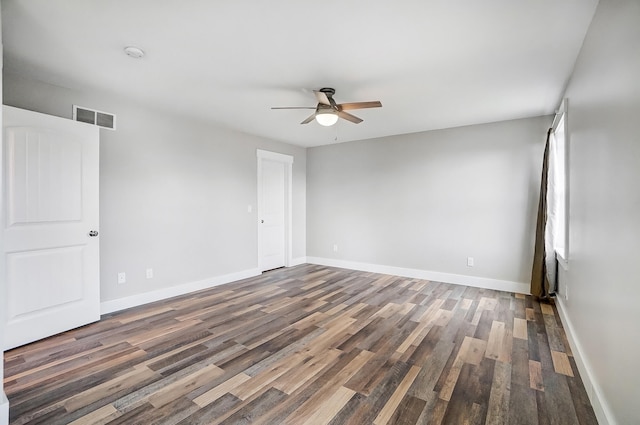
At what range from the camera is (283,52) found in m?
2.41

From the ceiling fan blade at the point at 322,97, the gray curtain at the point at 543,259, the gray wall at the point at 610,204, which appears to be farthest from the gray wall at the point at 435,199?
the ceiling fan blade at the point at 322,97

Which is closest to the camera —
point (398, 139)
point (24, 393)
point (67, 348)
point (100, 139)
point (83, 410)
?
point (83, 410)

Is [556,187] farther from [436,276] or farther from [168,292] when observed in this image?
[168,292]

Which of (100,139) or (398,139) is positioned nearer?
(100,139)

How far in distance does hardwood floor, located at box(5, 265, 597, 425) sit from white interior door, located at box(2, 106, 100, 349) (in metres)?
0.26

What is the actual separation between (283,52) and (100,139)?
2391 mm

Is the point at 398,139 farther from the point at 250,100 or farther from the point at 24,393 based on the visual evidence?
the point at 24,393

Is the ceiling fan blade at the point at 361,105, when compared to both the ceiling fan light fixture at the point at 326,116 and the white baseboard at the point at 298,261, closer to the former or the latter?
the ceiling fan light fixture at the point at 326,116

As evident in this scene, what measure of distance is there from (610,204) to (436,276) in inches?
134

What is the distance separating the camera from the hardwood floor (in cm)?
181

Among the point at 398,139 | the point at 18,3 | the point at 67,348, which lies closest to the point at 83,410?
the point at 67,348

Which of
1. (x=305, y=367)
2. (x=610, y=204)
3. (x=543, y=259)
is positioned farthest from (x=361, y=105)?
(x=543, y=259)

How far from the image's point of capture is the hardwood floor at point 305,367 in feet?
5.92

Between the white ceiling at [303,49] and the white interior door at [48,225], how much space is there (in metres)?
0.61
